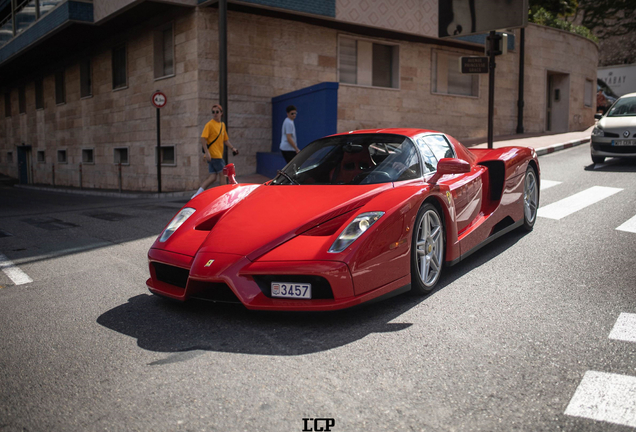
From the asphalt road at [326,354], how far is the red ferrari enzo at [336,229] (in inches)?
8.5

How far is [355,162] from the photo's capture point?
4691mm

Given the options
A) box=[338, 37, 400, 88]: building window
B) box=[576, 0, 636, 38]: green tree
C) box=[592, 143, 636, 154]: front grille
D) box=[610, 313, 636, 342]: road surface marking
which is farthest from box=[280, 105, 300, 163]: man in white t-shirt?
box=[576, 0, 636, 38]: green tree

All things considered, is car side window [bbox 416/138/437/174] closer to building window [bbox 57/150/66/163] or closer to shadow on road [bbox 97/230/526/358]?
shadow on road [bbox 97/230/526/358]

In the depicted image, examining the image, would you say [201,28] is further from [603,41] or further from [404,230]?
[603,41]

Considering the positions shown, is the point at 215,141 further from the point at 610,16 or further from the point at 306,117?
the point at 610,16

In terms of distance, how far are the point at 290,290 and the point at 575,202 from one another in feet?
20.1

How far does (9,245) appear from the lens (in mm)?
6703

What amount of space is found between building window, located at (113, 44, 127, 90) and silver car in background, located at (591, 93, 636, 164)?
547 inches

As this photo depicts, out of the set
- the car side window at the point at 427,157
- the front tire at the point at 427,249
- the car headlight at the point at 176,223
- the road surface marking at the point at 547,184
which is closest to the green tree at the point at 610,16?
the road surface marking at the point at 547,184

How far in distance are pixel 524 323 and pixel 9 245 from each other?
5853 millimetres

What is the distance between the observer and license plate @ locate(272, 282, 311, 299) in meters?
3.37

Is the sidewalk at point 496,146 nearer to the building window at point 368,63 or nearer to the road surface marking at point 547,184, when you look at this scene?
the building window at point 368,63

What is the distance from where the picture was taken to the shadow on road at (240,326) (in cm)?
315

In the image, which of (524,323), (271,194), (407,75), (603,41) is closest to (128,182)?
(407,75)
